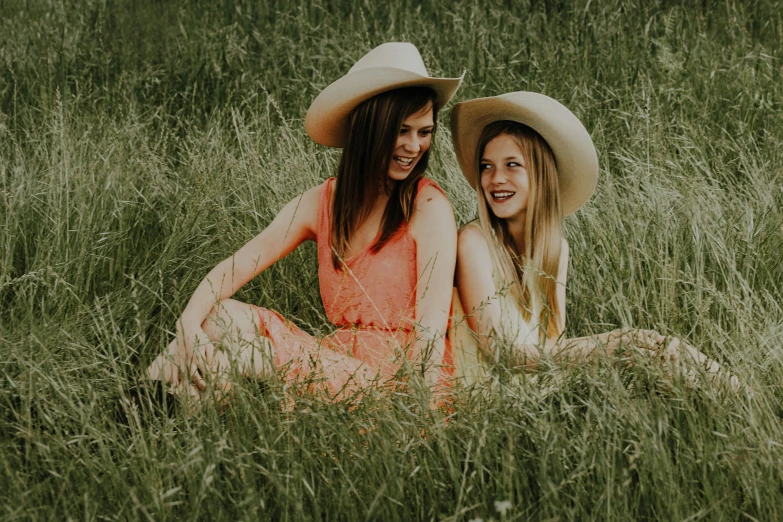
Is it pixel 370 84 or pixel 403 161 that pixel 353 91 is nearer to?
pixel 370 84

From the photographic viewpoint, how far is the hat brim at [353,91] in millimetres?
2713

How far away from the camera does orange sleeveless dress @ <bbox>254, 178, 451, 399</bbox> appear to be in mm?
2648

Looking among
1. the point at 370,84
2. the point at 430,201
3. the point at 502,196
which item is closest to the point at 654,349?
the point at 502,196

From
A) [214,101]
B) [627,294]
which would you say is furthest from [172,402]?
[214,101]

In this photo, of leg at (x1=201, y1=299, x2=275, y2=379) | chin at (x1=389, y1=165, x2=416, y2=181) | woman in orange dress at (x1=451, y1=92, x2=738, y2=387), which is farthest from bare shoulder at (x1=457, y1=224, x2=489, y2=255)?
leg at (x1=201, y1=299, x2=275, y2=379)

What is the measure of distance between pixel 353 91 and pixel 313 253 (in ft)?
2.83

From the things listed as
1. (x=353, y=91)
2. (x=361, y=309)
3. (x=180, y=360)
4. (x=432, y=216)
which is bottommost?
(x=180, y=360)

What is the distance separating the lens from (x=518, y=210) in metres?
2.88

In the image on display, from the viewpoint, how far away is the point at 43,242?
124 inches

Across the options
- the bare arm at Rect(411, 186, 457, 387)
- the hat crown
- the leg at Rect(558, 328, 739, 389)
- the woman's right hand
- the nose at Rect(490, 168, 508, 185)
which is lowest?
the woman's right hand

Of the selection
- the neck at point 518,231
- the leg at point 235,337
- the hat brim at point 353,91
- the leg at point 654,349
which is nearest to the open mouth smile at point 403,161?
the hat brim at point 353,91

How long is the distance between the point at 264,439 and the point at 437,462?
418 millimetres

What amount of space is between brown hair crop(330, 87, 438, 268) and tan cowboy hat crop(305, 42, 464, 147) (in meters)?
0.04

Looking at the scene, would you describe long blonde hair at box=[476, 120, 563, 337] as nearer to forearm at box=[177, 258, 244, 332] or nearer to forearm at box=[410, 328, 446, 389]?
forearm at box=[410, 328, 446, 389]
